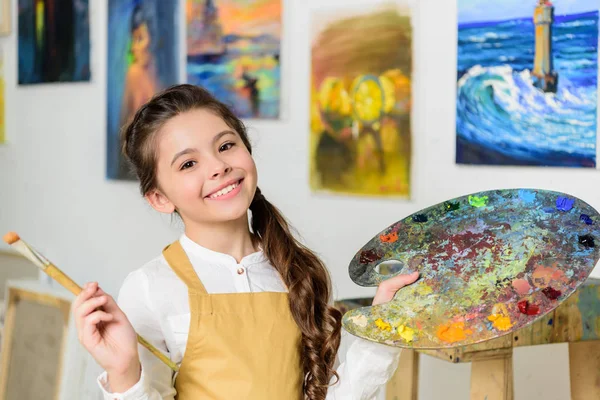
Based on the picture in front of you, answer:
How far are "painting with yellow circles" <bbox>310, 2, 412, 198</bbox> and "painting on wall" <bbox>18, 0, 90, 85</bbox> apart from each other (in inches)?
44.9

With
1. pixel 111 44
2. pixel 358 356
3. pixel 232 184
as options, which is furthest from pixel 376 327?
pixel 111 44

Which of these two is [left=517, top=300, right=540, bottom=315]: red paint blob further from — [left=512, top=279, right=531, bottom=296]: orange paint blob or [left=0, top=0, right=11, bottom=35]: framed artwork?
[left=0, top=0, right=11, bottom=35]: framed artwork

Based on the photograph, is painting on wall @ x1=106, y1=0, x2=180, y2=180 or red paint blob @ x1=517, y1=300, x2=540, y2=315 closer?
red paint blob @ x1=517, y1=300, x2=540, y2=315

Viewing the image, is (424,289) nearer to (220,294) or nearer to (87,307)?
(220,294)

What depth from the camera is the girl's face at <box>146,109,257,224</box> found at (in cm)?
138

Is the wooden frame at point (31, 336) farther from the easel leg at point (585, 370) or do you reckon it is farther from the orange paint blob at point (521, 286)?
the orange paint blob at point (521, 286)

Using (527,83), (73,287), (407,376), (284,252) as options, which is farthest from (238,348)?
(527,83)

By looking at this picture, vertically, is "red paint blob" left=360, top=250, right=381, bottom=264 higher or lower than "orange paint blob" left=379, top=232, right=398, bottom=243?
lower

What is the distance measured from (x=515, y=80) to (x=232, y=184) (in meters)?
0.86

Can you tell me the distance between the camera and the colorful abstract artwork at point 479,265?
3.74ft

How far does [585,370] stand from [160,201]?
35.2 inches

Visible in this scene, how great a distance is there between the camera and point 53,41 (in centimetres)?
327

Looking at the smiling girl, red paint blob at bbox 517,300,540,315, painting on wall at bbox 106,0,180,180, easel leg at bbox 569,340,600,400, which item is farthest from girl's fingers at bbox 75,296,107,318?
painting on wall at bbox 106,0,180,180

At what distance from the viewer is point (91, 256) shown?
3.21 metres
